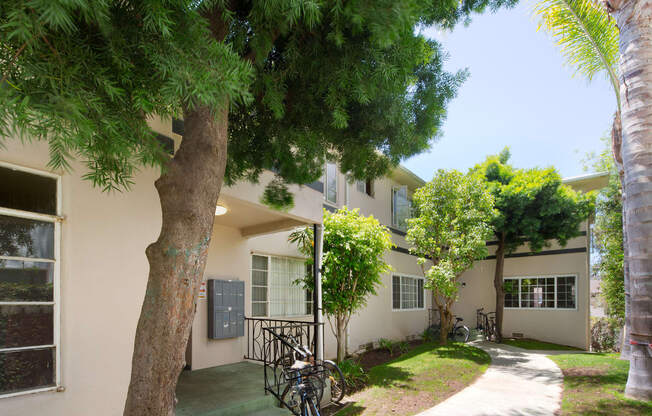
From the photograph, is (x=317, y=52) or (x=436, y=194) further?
(x=436, y=194)

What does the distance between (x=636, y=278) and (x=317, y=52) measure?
6250mm

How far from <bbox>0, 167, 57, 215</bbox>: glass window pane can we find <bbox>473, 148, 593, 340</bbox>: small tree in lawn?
45.7 feet

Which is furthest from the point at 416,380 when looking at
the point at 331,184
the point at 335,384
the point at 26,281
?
the point at 26,281

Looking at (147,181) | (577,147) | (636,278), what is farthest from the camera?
(577,147)

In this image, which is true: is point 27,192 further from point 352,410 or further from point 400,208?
point 400,208

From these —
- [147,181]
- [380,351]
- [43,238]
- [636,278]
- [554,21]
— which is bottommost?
[380,351]

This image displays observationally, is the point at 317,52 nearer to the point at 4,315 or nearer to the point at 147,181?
the point at 147,181

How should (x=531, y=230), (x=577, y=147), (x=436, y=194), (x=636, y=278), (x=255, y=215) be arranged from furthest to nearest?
(x=577, y=147)
(x=531, y=230)
(x=436, y=194)
(x=255, y=215)
(x=636, y=278)

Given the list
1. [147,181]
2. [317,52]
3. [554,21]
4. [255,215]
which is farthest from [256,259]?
[554,21]

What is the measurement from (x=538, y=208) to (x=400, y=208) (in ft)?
16.6

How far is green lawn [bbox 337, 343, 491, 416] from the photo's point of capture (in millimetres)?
6824

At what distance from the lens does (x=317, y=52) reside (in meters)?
3.61

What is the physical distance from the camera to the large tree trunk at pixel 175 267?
233cm

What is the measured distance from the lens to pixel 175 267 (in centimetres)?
240
